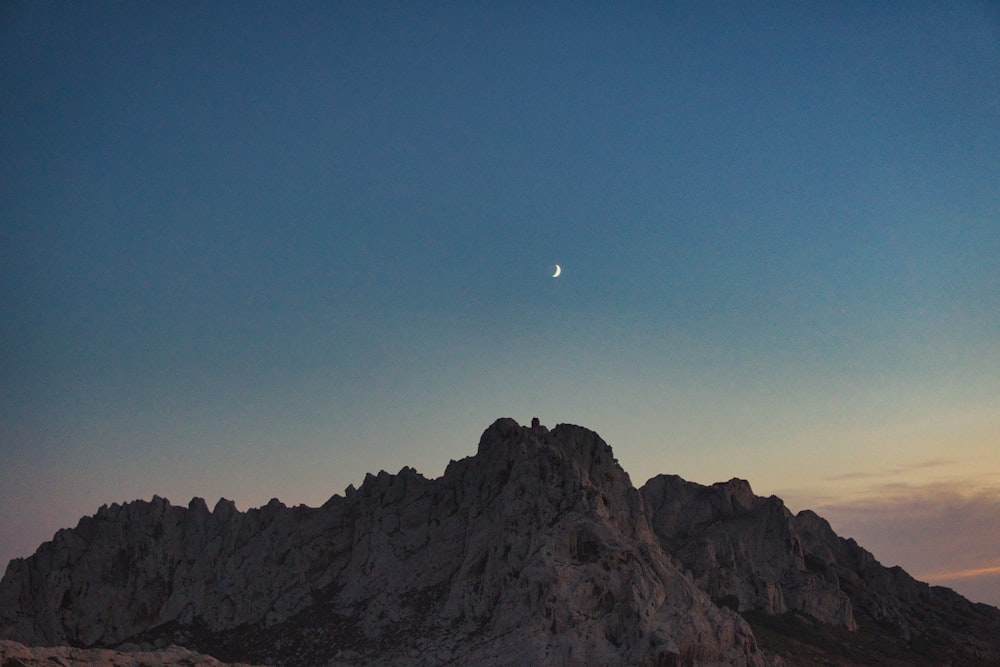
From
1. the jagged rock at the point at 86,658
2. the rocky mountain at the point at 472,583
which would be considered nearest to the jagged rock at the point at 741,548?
the rocky mountain at the point at 472,583

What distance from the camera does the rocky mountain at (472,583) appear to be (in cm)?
9794

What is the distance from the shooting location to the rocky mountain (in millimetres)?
97938

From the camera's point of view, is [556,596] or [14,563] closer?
[556,596]

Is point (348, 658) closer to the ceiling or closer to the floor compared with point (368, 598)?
closer to the floor

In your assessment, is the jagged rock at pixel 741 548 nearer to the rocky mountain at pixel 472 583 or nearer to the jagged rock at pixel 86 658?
the rocky mountain at pixel 472 583

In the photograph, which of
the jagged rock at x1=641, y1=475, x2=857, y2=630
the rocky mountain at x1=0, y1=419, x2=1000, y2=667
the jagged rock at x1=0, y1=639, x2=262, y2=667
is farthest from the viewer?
the jagged rock at x1=641, y1=475, x2=857, y2=630

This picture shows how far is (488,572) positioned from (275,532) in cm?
3846

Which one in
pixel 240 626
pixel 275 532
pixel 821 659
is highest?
pixel 275 532

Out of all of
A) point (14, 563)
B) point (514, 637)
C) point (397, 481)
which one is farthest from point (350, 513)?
point (14, 563)

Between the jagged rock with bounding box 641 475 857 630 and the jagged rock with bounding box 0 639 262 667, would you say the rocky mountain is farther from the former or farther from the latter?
the jagged rock with bounding box 0 639 262 667

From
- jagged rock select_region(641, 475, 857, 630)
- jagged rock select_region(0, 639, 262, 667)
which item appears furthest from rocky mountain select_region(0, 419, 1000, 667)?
jagged rock select_region(0, 639, 262, 667)

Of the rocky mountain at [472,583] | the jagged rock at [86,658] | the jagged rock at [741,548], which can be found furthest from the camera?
the jagged rock at [741,548]

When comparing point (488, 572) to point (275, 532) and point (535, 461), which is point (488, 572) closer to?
point (535, 461)

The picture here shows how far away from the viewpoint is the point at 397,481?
433ft
